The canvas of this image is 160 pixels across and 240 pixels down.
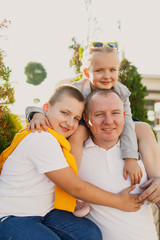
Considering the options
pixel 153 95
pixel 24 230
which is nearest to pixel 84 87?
pixel 24 230

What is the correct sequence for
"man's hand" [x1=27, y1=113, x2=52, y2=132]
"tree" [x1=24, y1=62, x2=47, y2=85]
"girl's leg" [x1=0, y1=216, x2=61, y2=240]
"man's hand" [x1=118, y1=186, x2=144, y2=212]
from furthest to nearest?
"tree" [x1=24, y1=62, x2=47, y2=85] < "man's hand" [x1=118, y1=186, x2=144, y2=212] < "man's hand" [x1=27, y1=113, x2=52, y2=132] < "girl's leg" [x1=0, y1=216, x2=61, y2=240]

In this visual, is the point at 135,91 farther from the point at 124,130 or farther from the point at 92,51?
the point at 124,130

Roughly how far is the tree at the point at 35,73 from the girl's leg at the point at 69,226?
40.6m

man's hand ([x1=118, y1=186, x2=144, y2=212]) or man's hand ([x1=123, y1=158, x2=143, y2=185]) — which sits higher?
man's hand ([x1=123, y1=158, x2=143, y2=185])

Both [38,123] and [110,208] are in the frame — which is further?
[110,208]

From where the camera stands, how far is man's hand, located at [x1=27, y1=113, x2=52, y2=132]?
1.92 metres

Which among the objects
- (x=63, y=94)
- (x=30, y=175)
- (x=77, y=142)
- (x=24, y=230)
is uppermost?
(x=63, y=94)

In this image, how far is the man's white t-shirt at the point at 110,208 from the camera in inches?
82.2

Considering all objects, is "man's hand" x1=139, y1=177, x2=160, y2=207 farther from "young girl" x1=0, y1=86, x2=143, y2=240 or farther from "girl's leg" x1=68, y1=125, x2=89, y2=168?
"girl's leg" x1=68, y1=125, x2=89, y2=168

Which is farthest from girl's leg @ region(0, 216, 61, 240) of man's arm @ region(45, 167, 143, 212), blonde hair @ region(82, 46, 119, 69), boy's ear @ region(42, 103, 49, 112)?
blonde hair @ region(82, 46, 119, 69)

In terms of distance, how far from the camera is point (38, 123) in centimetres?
196

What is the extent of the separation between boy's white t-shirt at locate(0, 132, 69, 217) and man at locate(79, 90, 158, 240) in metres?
0.56

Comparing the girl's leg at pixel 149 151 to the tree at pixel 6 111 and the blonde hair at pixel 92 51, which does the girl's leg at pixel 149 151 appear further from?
the tree at pixel 6 111

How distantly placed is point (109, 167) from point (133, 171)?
235 millimetres
